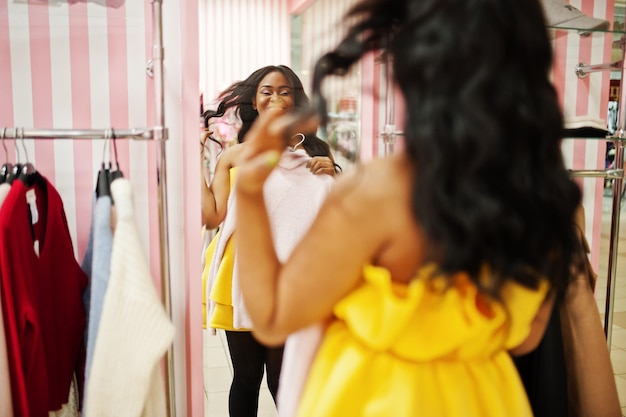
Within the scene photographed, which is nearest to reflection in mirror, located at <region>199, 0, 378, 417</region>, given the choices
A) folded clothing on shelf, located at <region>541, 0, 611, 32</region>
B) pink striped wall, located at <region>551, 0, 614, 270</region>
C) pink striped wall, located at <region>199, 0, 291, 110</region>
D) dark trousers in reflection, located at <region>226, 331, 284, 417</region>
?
pink striped wall, located at <region>199, 0, 291, 110</region>

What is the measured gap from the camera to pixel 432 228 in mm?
669

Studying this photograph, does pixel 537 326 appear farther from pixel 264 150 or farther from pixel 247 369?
pixel 247 369

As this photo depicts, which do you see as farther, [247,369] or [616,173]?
[616,173]

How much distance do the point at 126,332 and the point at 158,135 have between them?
1.25 ft

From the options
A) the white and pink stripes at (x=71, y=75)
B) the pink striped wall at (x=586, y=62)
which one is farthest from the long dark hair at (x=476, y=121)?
the pink striped wall at (x=586, y=62)

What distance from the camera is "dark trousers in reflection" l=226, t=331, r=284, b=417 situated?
1.34m

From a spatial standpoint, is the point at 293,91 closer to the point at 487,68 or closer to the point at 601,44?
the point at 487,68

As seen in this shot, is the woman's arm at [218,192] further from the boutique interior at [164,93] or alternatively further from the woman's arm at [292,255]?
the woman's arm at [292,255]

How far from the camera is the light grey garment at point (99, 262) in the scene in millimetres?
994

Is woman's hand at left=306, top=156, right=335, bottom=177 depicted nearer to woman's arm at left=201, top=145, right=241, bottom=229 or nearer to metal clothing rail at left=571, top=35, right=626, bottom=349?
woman's arm at left=201, top=145, right=241, bottom=229

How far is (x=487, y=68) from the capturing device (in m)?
0.65

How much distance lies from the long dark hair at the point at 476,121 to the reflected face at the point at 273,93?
558 mm

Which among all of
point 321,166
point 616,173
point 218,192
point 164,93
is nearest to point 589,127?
point 616,173

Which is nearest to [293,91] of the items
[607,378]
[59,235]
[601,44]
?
[59,235]
